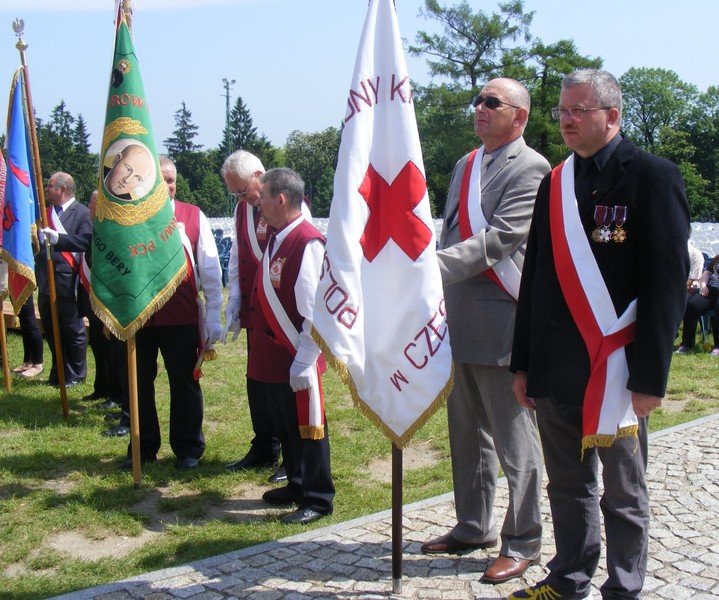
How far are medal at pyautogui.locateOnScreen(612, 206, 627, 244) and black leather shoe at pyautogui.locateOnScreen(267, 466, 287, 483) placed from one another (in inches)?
133

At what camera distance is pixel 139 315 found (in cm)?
577

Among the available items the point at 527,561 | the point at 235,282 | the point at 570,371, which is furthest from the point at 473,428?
the point at 235,282

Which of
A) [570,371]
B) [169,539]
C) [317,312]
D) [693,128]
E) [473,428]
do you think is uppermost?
[693,128]

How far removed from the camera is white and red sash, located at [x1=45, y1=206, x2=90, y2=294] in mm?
8211

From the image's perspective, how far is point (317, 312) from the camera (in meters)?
3.88

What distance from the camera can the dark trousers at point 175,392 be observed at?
6191 mm

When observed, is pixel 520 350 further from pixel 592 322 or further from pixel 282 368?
pixel 282 368

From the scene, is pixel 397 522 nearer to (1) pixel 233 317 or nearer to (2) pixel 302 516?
(2) pixel 302 516

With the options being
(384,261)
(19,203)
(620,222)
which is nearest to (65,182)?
(19,203)

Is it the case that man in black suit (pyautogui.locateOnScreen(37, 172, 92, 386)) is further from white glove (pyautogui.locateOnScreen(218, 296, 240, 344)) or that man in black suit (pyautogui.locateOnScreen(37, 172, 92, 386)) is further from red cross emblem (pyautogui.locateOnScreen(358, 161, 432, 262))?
red cross emblem (pyautogui.locateOnScreen(358, 161, 432, 262))

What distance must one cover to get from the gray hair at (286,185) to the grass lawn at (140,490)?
1.99 metres

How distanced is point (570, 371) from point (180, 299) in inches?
136

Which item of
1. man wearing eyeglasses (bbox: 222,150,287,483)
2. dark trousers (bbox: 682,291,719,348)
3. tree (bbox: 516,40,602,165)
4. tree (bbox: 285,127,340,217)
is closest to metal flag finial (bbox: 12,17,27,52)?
man wearing eyeglasses (bbox: 222,150,287,483)

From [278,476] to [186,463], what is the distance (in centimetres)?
76
